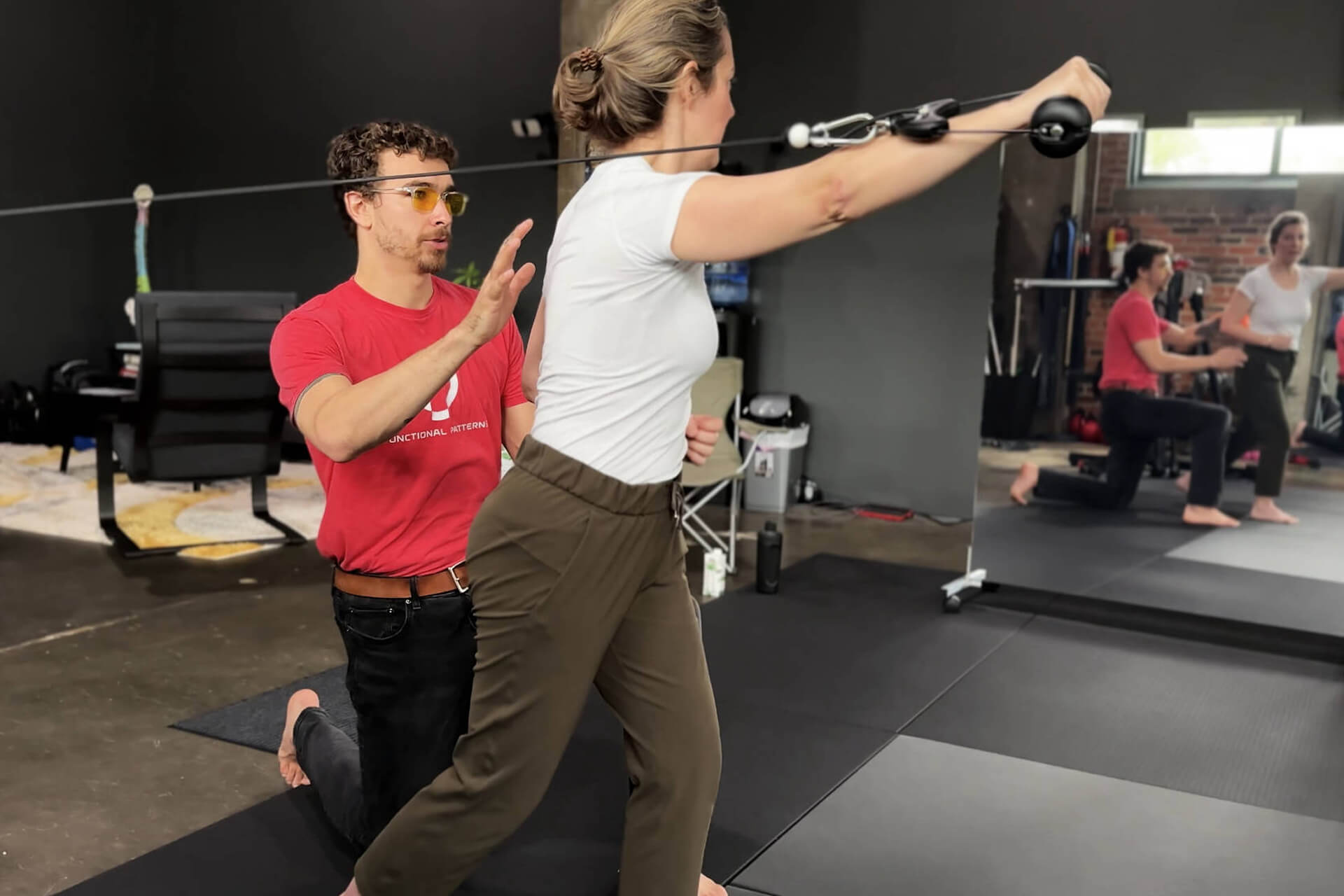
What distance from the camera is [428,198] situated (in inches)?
73.0

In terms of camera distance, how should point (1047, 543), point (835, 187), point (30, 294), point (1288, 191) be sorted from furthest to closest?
point (30, 294) → point (1047, 543) → point (1288, 191) → point (835, 187)

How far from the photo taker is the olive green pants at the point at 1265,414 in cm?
364

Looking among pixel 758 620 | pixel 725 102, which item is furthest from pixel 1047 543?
pixel 725 102

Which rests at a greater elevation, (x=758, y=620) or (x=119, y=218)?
(x=119, y=218)

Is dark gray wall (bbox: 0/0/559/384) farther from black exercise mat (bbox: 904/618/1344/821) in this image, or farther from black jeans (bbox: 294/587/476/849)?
black jeans (bbox: 294/587/476/849)

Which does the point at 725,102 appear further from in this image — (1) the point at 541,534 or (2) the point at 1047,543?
(2) the point at 1047,543

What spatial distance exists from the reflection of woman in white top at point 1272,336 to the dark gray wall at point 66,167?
7.24 m

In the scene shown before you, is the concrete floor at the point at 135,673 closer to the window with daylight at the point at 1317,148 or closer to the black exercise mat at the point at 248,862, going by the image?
the black exercise mat at the point at 248,862

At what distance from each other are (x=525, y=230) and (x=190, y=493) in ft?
16.0

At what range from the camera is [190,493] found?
18.9 feet

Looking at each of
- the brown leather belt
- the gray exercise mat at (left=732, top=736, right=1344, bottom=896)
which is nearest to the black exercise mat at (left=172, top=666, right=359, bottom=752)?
the brown leather belt

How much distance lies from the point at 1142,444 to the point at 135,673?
3.24 meters

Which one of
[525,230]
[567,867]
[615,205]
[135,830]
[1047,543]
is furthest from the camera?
[1047,543]

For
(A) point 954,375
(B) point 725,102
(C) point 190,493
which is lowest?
(C) point 190,493
